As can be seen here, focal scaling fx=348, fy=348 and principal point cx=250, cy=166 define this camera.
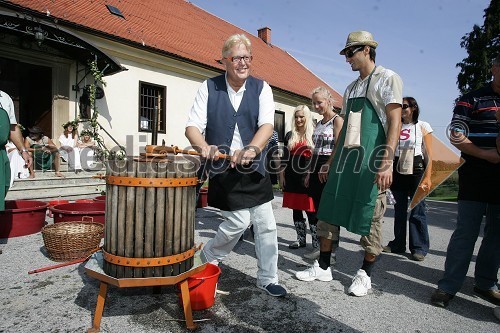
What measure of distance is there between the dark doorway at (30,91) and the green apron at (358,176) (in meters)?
9.22

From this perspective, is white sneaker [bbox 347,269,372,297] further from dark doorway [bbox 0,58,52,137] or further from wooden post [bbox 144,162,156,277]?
dark doorway [bbox 0,58,52,137]

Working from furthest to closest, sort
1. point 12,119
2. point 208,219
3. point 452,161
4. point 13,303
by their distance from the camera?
point 208,219
point 12,119
point 452,161
point 13,303

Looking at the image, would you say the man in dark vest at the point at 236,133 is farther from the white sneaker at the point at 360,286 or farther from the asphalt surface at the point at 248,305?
the white sneaker at the point at 360,286

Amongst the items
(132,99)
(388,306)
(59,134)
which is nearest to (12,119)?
(388,306)

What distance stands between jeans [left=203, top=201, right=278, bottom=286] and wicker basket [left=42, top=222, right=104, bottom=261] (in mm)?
1502

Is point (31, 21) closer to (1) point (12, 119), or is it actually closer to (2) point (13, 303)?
(1) point (12, 119)

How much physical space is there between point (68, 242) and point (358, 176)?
2.96 m

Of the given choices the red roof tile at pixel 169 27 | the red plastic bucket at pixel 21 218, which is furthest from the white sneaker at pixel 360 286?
the red roof tile at pixel 169 27

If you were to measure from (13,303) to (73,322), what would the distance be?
65cm

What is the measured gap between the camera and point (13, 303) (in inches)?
105

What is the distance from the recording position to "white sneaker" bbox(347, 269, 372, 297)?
302 centimetres

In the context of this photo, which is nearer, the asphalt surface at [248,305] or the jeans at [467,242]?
the asphalt surface at [248,305]

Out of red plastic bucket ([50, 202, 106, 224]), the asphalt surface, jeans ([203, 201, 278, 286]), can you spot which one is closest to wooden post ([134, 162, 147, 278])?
the asphalt surface

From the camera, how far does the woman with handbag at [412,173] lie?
4.27m
